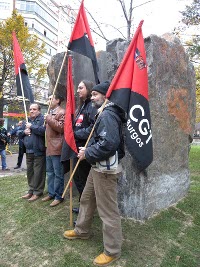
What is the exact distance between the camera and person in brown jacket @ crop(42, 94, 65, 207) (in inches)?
198

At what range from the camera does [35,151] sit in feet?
18.1

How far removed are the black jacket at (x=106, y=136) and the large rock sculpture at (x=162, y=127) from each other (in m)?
1.09

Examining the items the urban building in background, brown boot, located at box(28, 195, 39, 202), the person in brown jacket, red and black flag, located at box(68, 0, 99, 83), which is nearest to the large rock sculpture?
red and black flag, located at box(68, 0, 99, 83)

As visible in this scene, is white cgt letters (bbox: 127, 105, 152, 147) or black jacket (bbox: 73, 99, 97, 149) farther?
black jacket (bbox: 73, 99, 97, 149)

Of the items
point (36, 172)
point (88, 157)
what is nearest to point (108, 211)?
point (88, 157)

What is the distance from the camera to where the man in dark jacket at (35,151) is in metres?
5.46

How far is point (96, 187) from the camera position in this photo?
362 cm

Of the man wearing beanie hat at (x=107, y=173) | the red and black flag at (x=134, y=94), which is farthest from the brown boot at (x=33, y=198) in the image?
the red and black flag at (x=134, y=94)

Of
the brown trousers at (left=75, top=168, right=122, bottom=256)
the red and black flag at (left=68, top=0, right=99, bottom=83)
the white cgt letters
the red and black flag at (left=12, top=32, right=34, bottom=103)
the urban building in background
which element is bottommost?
the brown trousers at (left=75, top=168, right=122, bottom=256)

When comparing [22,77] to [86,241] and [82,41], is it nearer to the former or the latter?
[82,41]

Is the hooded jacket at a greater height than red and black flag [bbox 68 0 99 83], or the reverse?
red and black flag [bbox 68 0 99 83]

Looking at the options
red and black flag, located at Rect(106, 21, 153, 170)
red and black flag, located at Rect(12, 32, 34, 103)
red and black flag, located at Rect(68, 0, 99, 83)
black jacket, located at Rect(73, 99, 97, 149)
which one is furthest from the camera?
red and black flag, located at Rect(12, 32, 34, 103)

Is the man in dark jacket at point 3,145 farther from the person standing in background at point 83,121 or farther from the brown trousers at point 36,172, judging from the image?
the person standing in background at point 83,121

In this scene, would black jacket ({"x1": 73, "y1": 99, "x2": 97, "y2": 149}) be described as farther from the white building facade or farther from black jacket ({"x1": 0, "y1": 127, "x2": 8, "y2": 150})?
the white building facade
